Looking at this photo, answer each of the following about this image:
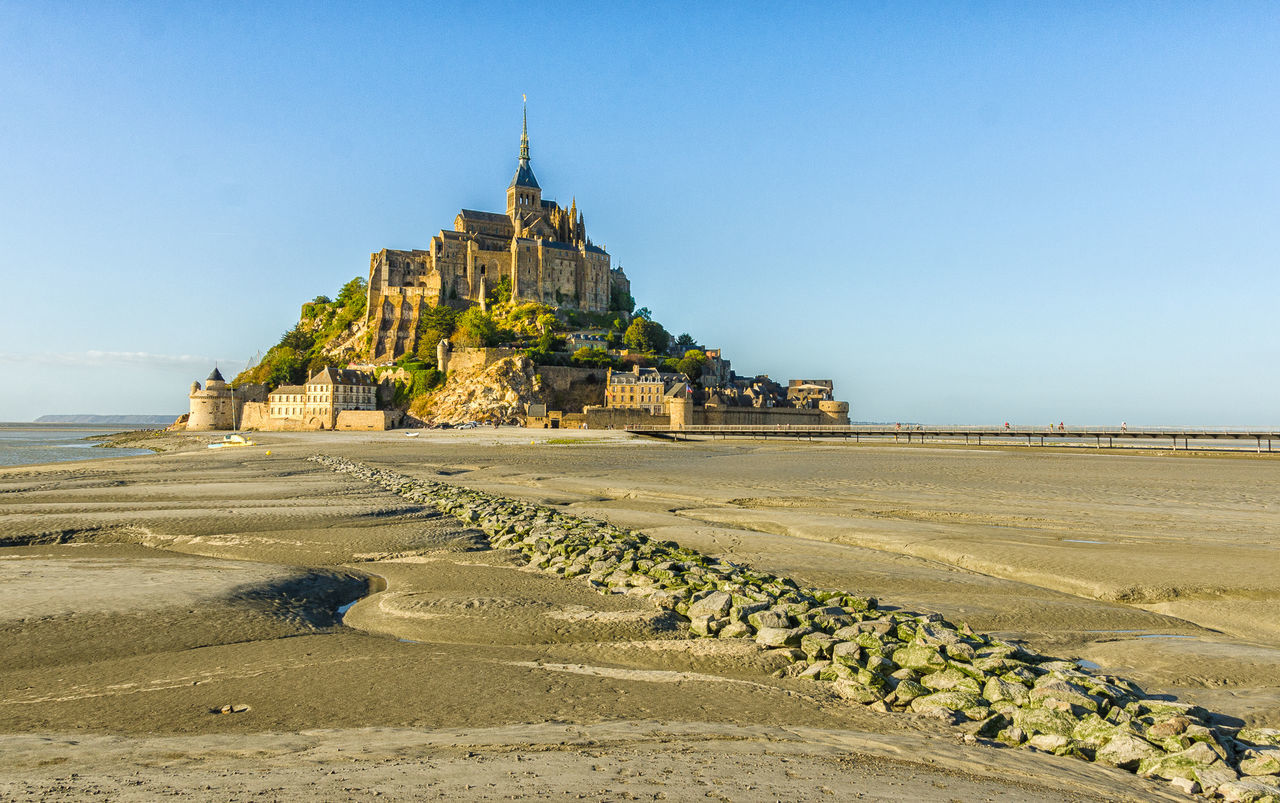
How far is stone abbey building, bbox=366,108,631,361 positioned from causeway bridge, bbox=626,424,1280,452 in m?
28.9

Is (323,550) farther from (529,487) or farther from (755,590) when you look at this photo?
(529,487)

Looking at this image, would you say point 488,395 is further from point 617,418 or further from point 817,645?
point 817,645

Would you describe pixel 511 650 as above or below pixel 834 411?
below

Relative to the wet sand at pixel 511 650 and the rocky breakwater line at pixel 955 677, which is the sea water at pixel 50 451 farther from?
the rocky breakwater line at pixel 955 677

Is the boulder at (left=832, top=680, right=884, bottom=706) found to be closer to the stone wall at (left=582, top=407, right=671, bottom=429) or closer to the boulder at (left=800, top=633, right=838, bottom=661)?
the boulder at (left=800, top=633, right=838, bottom=661)

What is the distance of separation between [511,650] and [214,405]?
269 ft

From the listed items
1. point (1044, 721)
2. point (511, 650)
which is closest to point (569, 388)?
point (511, 650)

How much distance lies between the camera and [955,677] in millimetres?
4590

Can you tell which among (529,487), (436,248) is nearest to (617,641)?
(529,487)

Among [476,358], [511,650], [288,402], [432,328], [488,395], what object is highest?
[432,328]

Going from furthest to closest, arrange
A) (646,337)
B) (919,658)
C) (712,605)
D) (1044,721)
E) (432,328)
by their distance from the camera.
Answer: (646,337) < (432,328) < (712,605) < (919,658) < (1044,721)

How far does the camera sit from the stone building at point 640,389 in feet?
239

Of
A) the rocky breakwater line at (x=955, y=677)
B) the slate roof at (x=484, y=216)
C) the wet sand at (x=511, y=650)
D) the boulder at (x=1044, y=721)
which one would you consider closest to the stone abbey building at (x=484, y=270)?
the slate roof at (x=484, y=216)

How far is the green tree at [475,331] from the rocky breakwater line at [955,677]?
241ft
